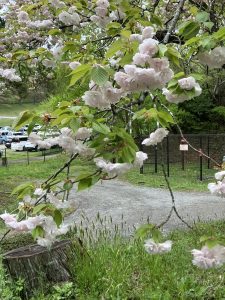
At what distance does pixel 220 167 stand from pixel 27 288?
311 cm

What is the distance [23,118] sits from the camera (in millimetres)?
1909

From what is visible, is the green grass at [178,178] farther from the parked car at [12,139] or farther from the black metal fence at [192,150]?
the parked car at [12,139]

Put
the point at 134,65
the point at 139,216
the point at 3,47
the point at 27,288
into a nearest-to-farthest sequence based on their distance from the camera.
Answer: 1. the point at 134,65
2. the point at 27,288
3. the point at 3,47
4. the point at 139,216

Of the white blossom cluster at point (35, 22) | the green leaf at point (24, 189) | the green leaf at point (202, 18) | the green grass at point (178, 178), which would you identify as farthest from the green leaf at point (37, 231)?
the green grass at point (178, 178)

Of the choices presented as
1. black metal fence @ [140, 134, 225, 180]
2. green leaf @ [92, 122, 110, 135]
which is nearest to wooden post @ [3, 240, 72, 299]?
green leaf @ [92, 122, 110, 135]

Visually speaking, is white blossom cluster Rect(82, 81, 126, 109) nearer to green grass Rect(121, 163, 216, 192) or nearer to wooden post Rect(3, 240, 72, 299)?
wooden post Rect(3, 240, 72, 299)

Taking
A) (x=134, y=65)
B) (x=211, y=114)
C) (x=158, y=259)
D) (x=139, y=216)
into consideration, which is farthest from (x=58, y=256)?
(x=211, y=114)

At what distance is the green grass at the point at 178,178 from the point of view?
14.0m

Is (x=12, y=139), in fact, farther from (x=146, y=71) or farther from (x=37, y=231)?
(x=146, y=71)

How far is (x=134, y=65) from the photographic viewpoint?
73.7 inches

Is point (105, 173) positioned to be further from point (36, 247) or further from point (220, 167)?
point (36, 247)

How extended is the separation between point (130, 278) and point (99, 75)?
3432 millimetres

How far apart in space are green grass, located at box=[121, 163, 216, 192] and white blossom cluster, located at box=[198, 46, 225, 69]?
11441 mm

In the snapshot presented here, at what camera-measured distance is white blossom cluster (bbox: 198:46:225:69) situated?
79.7 inches
